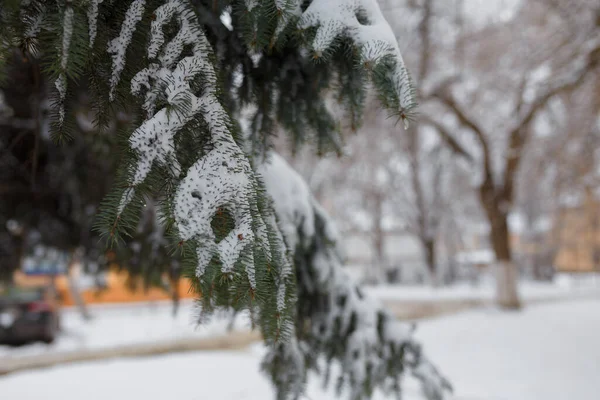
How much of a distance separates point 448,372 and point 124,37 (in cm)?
611

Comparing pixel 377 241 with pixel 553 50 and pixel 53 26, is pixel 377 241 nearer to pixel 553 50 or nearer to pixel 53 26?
pixel 553 50

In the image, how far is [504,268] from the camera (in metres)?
10.6

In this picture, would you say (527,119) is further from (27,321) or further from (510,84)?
(27,321)

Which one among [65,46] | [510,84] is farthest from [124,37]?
[510,84]

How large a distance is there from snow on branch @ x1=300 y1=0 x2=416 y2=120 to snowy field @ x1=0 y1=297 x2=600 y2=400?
3.76 meters

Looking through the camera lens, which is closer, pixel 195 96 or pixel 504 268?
pixel 195 96

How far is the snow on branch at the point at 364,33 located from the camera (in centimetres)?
136

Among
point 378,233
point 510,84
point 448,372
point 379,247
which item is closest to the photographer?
point 448,372

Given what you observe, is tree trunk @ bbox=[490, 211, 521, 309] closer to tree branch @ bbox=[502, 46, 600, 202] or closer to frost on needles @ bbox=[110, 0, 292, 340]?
tree branch @ bbox=[502, 46, 600, 202]

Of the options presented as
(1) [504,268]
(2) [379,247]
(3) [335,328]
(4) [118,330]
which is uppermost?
(2) [379,247]

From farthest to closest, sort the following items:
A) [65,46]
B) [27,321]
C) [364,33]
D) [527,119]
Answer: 1. [27,321]
2. [527,119]
3. [364,33]
4. [65,46]

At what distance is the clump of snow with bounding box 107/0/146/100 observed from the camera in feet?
4.30

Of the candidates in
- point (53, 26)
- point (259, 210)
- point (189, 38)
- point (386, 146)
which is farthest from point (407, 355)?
point (386, 146)

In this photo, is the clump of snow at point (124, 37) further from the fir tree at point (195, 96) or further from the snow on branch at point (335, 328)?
the snow on branch at point (335, 328)
